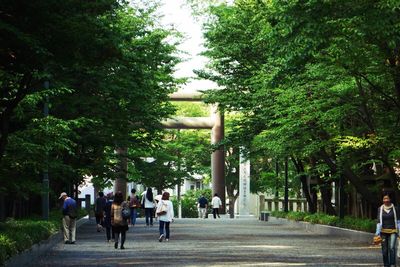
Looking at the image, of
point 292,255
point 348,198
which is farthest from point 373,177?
point 292,255

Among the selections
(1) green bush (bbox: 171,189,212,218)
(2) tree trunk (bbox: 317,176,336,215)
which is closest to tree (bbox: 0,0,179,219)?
(2) tree trunk (bbox: 317,176,336,215)

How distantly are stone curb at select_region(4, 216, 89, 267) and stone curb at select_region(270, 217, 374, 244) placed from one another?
10.3m

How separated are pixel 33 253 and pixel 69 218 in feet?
24.2

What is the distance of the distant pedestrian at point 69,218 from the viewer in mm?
29469

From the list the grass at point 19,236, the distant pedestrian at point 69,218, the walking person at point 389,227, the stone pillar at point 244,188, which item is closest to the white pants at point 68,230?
the distant pedestrian at point 69,218

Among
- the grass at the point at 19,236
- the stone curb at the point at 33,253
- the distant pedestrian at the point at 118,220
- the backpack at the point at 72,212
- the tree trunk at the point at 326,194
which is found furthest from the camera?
the tree trunk at the point at 326,194

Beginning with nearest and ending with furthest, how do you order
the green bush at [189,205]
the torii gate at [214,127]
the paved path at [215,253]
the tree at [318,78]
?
the paved path at [215,253]
the tree at [318,78]
the torii gate at [214,127]
the green bush at [189,205]

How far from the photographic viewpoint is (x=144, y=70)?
3744cm

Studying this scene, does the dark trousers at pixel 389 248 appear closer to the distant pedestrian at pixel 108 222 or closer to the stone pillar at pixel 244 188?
the distant pedestrian at pixel 108 222

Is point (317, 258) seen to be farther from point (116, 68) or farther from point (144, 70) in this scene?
point (144, 70)

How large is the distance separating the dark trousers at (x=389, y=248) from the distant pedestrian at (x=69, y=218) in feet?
41.6

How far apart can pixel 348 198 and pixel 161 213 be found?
17.4 metres

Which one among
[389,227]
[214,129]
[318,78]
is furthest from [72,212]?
[214,129]

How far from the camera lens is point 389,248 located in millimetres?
19297
